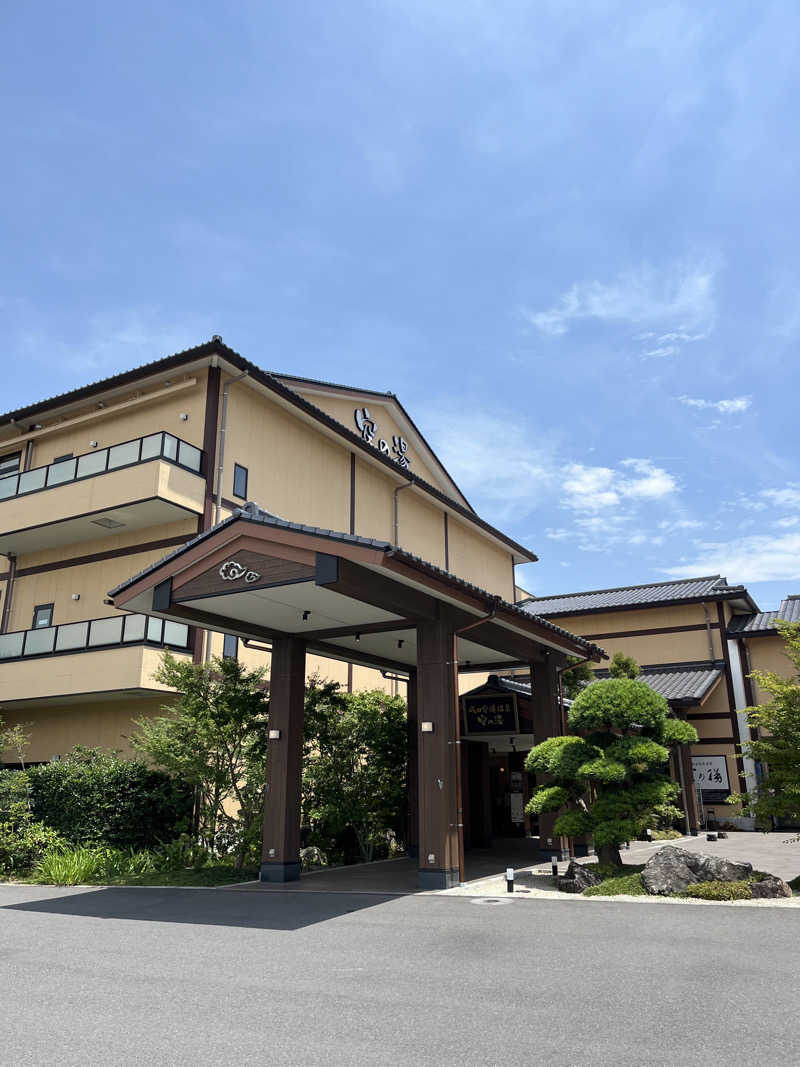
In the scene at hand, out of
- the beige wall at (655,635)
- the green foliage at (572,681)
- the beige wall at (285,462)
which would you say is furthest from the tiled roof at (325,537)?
the beige wall at (655,635)

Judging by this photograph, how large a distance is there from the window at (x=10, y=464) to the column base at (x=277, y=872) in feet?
49.5

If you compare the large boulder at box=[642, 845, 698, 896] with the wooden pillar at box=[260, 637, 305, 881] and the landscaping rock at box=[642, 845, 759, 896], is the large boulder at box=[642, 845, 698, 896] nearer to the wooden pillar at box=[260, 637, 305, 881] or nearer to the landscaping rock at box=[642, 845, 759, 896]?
the landscaping rock at box=[642, 845, 759, 896]

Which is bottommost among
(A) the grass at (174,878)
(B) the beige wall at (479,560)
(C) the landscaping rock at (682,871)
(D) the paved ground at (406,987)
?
(A) the grass at (174,878)

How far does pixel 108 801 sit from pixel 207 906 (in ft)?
17.9

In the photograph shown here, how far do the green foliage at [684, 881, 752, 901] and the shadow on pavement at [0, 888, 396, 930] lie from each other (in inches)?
154

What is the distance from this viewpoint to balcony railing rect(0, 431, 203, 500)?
17.4 metres

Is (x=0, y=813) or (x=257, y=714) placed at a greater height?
(x=257, y=714)

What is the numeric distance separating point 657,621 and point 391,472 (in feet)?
36.6

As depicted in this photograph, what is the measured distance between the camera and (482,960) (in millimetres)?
6551

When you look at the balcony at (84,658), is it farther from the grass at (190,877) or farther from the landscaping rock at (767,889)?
the landscaping rock at (767,889)

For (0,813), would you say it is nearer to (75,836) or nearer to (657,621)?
(75,836)

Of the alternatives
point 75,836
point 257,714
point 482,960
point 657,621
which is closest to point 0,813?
point 75,836

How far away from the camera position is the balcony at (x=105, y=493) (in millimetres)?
17109

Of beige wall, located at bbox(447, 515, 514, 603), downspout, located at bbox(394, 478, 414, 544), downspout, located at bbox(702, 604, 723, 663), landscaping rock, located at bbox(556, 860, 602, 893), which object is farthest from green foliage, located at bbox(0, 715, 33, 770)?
downspout, located at bbox(702, 604, 723, 663)
